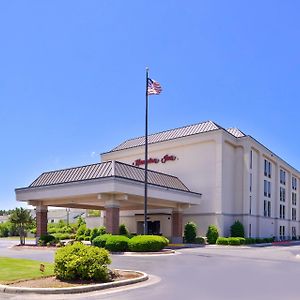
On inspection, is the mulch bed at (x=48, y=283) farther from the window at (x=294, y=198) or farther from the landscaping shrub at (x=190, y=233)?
the window at (x=294, y=198)

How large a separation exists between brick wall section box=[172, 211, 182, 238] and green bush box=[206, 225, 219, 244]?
2.97 metres

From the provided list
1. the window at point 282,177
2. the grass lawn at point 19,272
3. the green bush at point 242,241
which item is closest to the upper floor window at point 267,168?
the window at point 282,177

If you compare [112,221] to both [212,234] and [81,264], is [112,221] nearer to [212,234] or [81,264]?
[212,234]

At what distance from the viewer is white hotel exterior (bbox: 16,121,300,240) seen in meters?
36.6

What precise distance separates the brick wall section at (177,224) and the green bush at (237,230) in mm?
6064

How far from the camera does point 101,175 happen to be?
33312mm

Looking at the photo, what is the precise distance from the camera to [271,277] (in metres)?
15.1

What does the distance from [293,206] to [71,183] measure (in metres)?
42.0

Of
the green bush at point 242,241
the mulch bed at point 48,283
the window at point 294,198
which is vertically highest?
the window at point 294,198

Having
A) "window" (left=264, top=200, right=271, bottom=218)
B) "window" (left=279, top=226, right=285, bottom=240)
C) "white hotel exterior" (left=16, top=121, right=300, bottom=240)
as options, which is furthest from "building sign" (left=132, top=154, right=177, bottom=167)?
"window" (left=279, top=226, right=285, bottom=240)

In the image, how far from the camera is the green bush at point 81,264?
40.2 feet

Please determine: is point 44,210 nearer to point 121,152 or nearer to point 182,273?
point 121,152

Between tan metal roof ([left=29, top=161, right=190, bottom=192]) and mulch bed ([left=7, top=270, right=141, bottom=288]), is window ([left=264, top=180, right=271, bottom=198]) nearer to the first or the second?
tan metal roof ([left=29, top=161, right=190, bottom=192])

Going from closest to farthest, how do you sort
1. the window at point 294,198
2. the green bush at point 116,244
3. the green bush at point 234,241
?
the green bush at point 116,244 < the green bush at point 234,241 < the window at point 294,198
